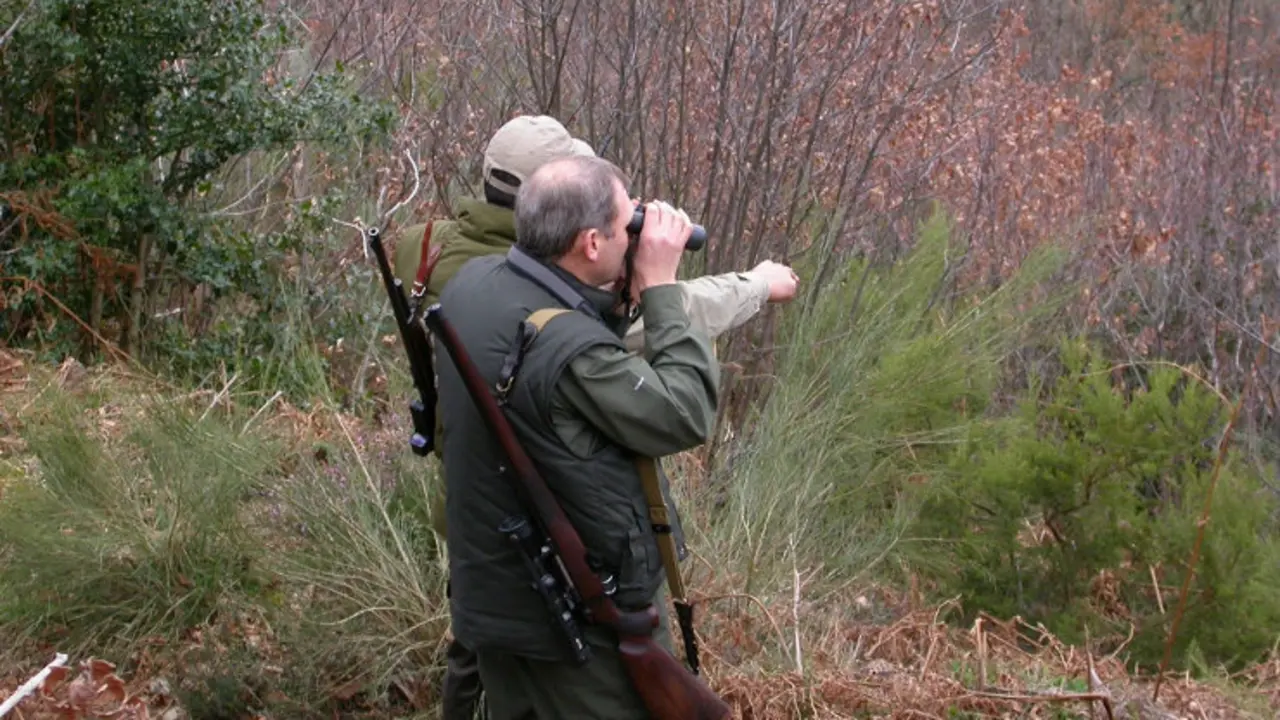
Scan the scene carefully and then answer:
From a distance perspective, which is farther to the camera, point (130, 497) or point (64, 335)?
point (64, 335)

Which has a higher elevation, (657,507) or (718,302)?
(718,302)

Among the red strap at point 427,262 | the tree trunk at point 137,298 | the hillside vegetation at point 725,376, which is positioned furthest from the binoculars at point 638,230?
the tree trunk at point 137,298

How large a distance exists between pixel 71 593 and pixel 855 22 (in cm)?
369

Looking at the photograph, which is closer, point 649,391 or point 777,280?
point 649,391

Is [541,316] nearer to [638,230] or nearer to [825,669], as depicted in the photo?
[638,230]

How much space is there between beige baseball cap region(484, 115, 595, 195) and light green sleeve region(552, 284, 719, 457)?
652 millimetres

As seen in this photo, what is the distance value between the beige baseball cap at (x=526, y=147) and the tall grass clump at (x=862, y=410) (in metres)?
1.66

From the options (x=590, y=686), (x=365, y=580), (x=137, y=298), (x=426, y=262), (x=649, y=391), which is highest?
(x=649, y=391)

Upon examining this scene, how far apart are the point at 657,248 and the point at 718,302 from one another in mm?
470

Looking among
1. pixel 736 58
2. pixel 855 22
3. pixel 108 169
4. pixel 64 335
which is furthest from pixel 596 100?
pixel 64 335

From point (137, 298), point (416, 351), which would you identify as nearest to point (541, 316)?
point (416, 351)

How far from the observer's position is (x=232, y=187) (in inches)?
349

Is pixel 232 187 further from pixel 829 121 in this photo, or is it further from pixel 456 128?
pixel 829 121

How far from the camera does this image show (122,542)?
506 cm
